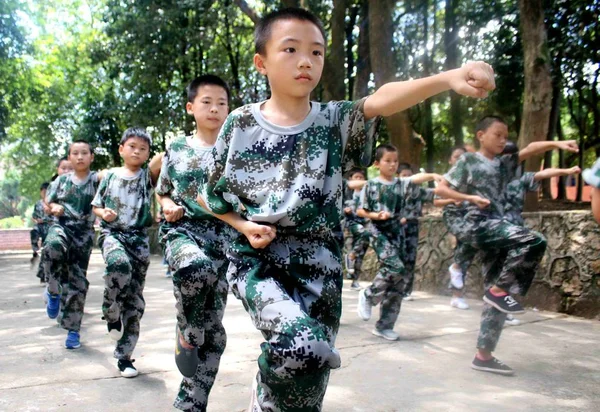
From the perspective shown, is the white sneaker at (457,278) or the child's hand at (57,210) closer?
the child's hand at (57,210)

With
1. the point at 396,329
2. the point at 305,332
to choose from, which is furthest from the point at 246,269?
the point at 396,329

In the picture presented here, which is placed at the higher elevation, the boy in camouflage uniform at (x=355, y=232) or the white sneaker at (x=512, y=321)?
the boy in camouflage uniform at (x=355, y=232)

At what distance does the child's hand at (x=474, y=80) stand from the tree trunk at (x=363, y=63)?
37.9 feet

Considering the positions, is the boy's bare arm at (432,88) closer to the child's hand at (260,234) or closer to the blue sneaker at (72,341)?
the child's hand at (260,234)

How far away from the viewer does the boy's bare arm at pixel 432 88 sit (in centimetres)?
201

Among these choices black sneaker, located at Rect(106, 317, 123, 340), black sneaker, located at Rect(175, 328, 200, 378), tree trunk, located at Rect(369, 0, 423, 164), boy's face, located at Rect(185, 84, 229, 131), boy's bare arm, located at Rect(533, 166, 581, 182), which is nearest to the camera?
black sneaker, located at Rect(175, 328, 200, 378)

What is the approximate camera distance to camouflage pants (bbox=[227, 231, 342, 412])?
200 centimetres

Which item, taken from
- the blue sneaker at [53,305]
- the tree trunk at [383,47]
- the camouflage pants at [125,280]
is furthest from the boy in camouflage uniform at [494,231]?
the tree trunk at [383,47]

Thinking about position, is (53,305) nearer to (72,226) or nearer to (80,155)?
(72,226)

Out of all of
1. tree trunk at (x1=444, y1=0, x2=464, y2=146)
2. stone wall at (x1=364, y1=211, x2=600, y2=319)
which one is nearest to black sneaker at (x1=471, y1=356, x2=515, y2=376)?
stone wall at (x1=364, y1=211, x2=600, y2=319)

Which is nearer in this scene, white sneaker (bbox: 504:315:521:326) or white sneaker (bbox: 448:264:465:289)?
white sneaker (bbox: 504:315:521:326)

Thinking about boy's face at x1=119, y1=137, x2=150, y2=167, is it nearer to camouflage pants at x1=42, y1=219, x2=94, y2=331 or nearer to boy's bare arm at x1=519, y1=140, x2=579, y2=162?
camouflage pants at x1=42, y1=219, x2=94, y2=331

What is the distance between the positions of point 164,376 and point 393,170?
10.8 feet

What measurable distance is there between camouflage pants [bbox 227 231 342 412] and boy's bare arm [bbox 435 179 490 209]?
2.47 m
